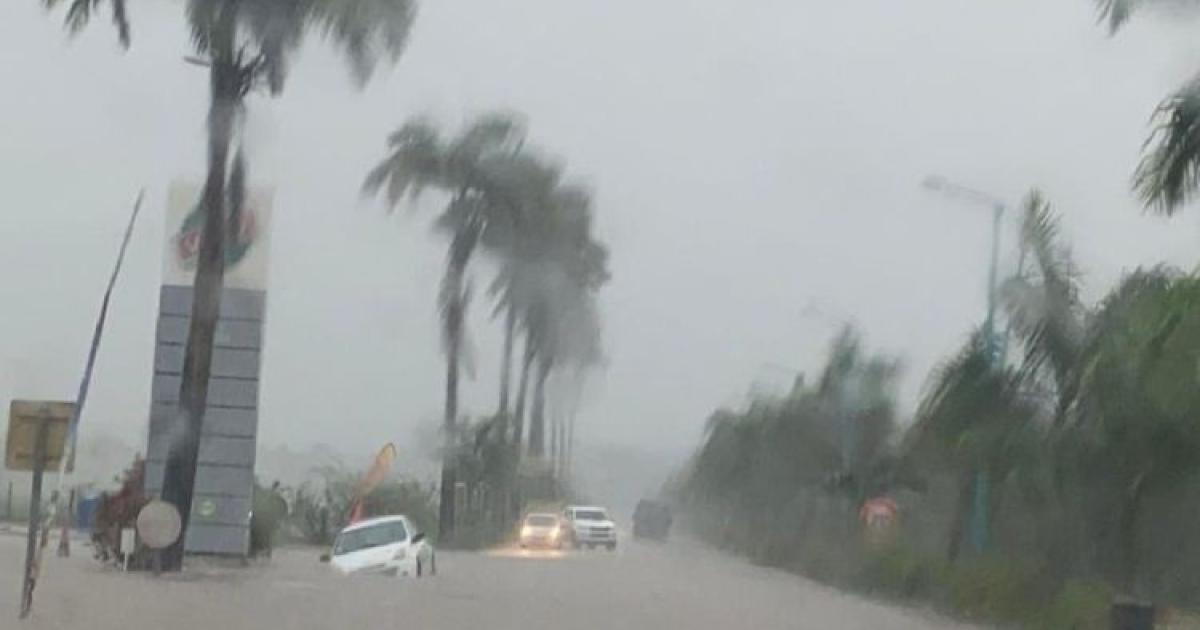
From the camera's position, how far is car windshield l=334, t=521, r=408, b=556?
1681 inches

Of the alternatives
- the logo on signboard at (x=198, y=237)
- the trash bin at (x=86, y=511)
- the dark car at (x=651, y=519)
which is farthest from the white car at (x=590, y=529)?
Answer: the logo on signboard at (x=198, y=237)

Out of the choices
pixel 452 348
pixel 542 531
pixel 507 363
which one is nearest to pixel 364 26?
pixel 452 348

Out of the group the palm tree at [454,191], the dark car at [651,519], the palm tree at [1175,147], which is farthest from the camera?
the dark car at [651,519]

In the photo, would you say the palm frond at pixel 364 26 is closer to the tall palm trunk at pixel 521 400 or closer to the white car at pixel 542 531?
the white car at pixel 542 531

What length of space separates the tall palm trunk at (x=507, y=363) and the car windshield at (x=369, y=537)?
24.9 m

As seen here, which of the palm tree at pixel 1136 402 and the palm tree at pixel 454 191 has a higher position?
the palm tree at pixel 454 191

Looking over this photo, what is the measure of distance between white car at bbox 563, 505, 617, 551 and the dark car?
56.6ft

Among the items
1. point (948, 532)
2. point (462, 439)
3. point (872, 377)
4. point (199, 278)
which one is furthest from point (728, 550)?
point (199, 278)

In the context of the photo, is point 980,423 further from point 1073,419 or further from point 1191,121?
point 1191,121

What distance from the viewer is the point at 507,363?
252ft

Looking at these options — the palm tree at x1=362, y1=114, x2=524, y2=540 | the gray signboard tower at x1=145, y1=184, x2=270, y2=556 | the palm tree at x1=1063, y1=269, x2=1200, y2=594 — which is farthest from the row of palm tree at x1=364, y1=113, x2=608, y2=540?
the palm tree at x1=1063, y1=269, x2=1200, y2=594

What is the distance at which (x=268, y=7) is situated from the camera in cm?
4072

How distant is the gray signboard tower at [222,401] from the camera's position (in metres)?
45.3

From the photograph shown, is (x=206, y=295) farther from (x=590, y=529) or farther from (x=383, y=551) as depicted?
(x=590, y=529)
